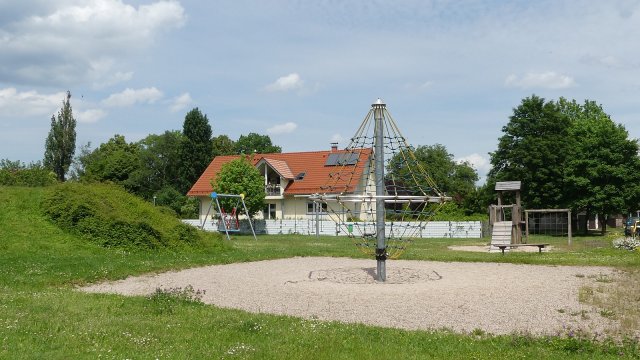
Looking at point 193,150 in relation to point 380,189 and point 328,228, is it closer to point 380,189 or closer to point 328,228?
point 328,228

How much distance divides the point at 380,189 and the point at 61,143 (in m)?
64.4

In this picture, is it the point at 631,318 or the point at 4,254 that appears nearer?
the point at 631,318

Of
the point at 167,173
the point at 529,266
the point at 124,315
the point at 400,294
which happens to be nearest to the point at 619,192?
the point at 529,266

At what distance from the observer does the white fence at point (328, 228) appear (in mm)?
47094

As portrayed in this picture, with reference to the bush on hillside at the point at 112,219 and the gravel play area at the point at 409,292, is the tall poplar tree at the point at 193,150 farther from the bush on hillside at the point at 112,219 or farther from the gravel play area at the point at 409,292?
the gravel play area at the point at 409,292

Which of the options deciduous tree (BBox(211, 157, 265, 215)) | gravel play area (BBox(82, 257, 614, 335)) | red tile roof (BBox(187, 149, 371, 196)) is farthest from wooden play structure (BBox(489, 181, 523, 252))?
red tile roof (BBox(187, 149, 371, 196))

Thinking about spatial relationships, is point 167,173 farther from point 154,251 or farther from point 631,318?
point 631,318

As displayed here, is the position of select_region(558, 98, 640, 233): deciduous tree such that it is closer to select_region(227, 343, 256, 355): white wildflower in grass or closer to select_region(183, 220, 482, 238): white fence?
select_region(183, 220, 482, 238): white fence

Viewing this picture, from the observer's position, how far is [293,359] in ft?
24.8

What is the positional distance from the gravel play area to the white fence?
24828 millimetres

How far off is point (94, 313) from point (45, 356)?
10.1 feet

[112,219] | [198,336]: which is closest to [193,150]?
[112,219]

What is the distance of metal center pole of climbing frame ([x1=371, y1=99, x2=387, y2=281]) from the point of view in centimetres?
1630

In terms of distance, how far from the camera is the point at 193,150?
248 ft
